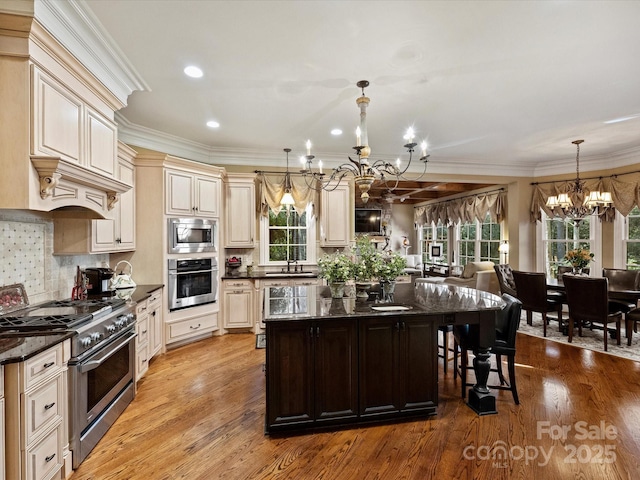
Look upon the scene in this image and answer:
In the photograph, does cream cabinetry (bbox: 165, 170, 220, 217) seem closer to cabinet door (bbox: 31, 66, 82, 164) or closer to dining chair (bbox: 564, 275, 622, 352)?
cabinet door (bbox: 31, 66, 82, 164)

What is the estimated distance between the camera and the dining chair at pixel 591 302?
411 centimetres

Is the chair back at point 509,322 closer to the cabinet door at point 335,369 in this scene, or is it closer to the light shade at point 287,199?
the cabinet door at point 335,369

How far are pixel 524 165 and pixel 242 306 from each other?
6.15m

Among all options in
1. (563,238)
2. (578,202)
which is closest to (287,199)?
(578,202)

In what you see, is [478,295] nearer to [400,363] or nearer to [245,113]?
[400,363]

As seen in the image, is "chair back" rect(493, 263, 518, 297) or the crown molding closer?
the crown molding

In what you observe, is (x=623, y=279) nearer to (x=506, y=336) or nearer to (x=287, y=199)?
(x=506, y=336)

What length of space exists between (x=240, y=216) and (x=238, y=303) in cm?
140

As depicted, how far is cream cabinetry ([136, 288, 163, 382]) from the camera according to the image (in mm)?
3256

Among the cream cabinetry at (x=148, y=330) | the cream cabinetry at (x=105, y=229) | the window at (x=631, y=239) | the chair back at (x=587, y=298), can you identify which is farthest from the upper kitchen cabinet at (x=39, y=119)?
the window at (x=631, y=239)

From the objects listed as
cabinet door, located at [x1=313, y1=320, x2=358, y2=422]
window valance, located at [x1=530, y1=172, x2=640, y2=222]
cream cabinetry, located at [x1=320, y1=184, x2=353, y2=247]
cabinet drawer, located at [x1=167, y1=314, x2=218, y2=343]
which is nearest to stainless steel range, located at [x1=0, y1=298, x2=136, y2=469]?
cabinet drawer, located at [x1=167, y1=314, x2=218, y2=343]

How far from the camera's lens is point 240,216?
523 cm

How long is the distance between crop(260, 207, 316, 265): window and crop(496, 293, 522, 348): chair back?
3.35m

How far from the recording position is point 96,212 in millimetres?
2686
